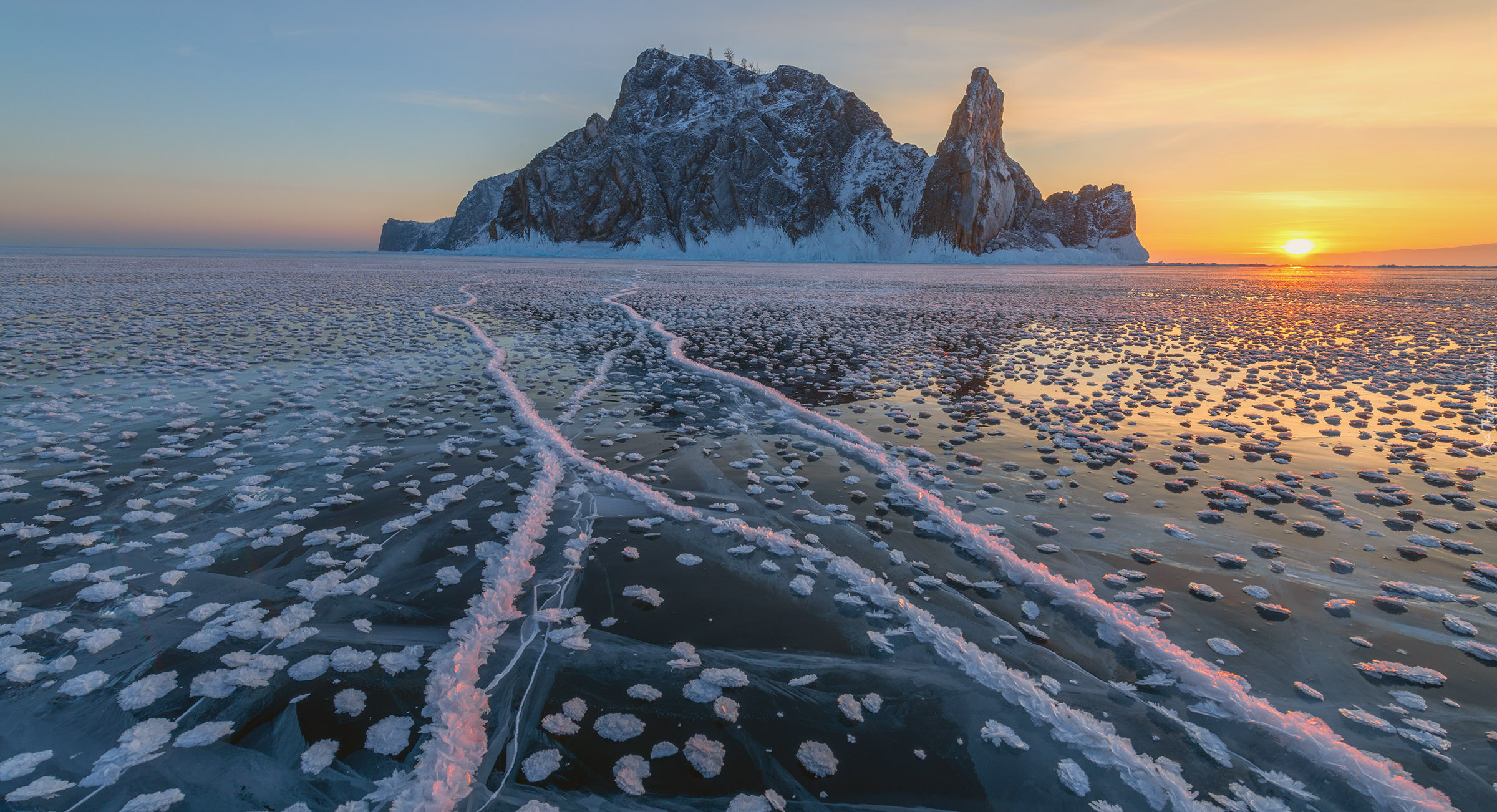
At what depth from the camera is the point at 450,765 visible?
2.93m

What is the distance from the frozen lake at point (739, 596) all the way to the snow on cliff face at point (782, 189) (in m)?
155

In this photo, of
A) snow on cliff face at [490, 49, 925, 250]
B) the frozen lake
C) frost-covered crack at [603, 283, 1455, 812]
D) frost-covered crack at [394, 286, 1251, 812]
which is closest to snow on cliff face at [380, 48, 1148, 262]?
snow on cliff face at [490, 49, 925, 250]

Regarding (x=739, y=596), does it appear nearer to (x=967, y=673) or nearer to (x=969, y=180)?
(x=967, y=673)

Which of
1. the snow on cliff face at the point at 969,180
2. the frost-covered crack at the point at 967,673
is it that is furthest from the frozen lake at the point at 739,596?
the snow on cliff face at the point at 969,180

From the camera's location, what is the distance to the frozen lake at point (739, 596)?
2967 mm

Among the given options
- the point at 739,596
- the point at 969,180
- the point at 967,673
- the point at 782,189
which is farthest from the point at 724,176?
the point at 967,673

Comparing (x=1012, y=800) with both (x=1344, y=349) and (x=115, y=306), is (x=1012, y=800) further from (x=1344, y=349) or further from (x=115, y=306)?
(x=115, y=306)

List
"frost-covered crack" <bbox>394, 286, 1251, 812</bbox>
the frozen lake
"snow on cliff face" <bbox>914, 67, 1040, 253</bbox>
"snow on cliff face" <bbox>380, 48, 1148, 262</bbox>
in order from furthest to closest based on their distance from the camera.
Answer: "snow on cliff face" <bbox>380, 48, 1148, 262</bbox> → "snow on cliff face" <bbox>914, 67, 1040, 253</bbox> → the frozen lake → "frost-covered crack" <bbox>394, 286, 1251, 812</bbox>

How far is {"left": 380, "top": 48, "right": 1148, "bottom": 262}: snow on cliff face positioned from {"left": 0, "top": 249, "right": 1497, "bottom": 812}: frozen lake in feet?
508

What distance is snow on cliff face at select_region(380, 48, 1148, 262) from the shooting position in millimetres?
157500

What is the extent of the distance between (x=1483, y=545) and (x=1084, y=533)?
10.4 ft

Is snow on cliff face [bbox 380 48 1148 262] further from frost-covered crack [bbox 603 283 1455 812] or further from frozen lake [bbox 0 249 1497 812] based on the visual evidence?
frost-covered crack [bbox 603 283 1455 812]

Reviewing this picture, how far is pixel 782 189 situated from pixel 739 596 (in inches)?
6677

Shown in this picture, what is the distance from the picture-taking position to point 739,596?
4.45 meters
